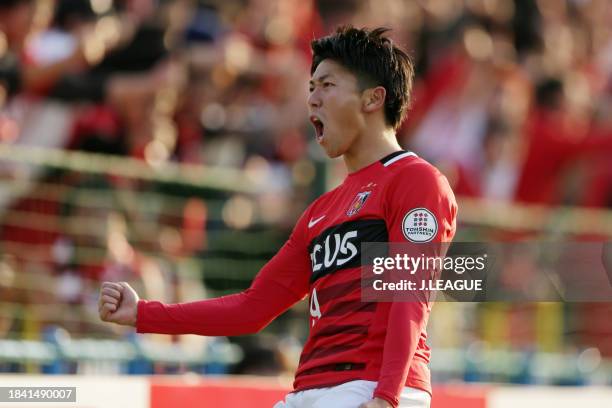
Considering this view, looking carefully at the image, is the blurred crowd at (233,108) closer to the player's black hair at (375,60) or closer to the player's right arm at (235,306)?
the player's right arm at (235,306)

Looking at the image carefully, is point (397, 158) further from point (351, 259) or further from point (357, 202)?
point (351, 259)

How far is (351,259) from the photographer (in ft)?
15.4

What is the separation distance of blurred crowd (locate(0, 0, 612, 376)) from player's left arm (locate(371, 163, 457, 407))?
387 cm

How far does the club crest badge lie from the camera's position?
15.6 feet

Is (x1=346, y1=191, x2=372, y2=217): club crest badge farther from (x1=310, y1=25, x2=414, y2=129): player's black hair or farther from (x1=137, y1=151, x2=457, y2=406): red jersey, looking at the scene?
(x1=310, y1=25, x2=414, y2=129): player's black hair

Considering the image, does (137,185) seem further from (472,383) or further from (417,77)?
(417,77)

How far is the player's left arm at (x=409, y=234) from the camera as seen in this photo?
14.2 feet

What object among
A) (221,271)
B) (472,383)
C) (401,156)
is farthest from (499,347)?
(401,156)

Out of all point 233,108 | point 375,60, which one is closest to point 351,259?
point 375,60

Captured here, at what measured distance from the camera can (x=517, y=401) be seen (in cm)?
750

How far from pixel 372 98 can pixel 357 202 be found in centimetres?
40

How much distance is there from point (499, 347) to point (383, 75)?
5298 mm

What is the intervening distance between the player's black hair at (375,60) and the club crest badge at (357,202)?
35 centimetres

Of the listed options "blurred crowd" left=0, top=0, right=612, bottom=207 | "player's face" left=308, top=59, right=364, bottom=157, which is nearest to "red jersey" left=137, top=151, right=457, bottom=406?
"player's face" left=308, top=59, right=364, bottom=157
